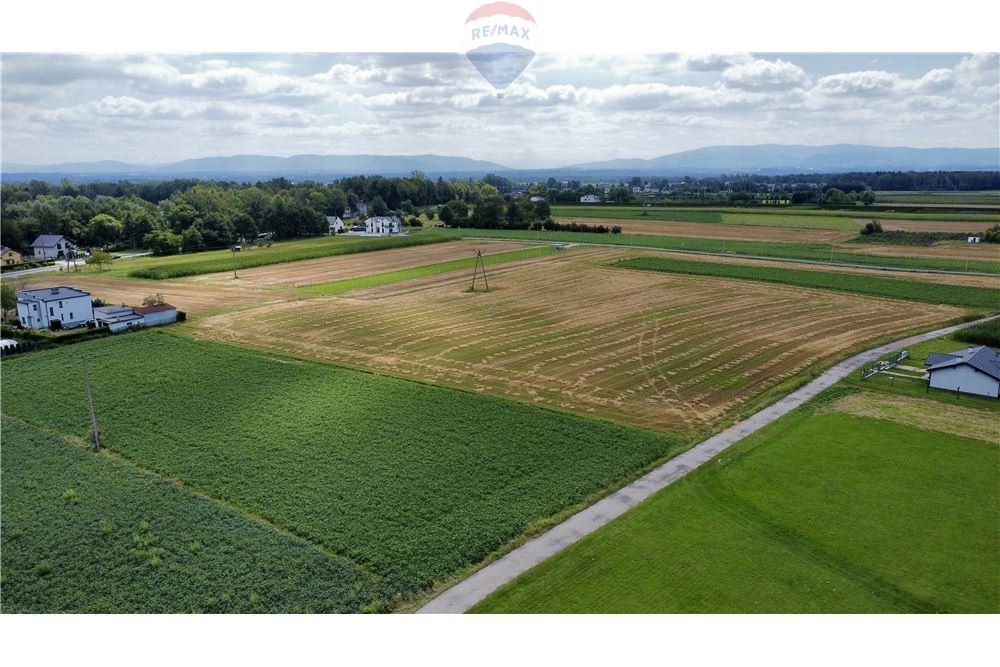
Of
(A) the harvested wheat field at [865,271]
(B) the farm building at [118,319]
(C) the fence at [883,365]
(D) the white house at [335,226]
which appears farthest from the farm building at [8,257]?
(C) the fence at [883,365]

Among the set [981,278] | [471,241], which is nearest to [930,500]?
[981,278]

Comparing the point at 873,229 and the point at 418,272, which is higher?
the point at 873,229

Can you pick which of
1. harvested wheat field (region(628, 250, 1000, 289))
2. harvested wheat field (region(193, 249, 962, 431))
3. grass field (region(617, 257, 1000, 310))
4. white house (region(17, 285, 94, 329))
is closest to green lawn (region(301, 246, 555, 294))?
harvested wheat field (region(193, 249, 962, 431))

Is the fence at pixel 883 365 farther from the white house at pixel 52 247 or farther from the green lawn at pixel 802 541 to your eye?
the white house at pixel 52 247

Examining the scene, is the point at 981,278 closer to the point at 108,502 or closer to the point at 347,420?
the point at 347,420

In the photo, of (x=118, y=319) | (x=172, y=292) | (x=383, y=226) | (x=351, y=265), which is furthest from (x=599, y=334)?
(x=383, y=226)

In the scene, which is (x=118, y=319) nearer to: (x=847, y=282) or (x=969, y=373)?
(x=969, y=373)
